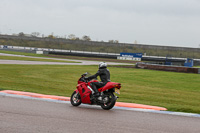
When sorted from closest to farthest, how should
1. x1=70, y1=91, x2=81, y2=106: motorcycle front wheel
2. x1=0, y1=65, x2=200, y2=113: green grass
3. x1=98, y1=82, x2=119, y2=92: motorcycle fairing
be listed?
1. x1=98, y1=82, x2=119, y2=92: motorcycle fairing
2. x1=70, y1=91, x2=81, y2=106: motorcycle front wheel
3. x1=0, y1=65, x2=200, y2=113: green grass

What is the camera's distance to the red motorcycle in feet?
30.8

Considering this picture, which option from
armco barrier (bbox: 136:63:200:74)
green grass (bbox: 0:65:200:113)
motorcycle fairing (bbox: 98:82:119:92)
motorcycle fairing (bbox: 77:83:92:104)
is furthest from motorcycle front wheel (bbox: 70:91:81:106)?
armco barrier (bbox: 136:63:200:74)

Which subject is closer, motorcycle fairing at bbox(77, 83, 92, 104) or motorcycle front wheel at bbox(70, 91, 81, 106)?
motorcycle fairing at bbox(77, 83, 92, 104)

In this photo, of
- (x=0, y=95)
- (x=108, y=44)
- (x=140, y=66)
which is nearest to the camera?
(x=0, y=95)

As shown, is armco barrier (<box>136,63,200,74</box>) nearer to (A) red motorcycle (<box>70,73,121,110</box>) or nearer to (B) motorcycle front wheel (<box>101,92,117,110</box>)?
(A) red motorcycle (<box>70,73,121,110</box>)

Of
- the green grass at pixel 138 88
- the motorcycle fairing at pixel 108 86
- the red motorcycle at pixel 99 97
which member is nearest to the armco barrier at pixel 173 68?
the green grass at pixel 138 88

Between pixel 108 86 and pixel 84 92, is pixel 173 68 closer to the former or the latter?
pixel 84 92

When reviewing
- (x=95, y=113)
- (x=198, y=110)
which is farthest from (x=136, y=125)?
(x=198, y=110)

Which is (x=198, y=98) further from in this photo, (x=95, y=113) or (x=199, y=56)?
(x=199, y=56)

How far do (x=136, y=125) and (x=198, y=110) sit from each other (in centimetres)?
359

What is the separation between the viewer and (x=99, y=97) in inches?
381

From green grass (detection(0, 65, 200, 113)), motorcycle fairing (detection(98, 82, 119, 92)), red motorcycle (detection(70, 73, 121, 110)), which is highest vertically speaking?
motorcycle fairing (detection(98, 82, 119, 92))

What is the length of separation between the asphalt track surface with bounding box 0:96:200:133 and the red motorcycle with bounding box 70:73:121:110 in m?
0.25

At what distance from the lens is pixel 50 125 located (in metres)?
6.85
